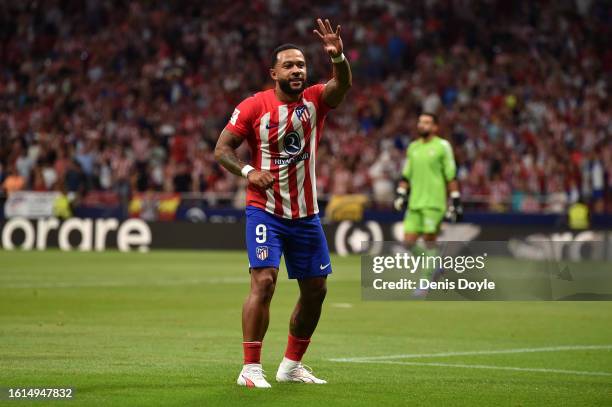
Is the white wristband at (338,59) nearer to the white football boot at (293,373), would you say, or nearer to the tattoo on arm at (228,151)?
the tattoo on arm at (228,151)

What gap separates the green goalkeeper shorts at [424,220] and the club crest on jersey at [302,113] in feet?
30.3

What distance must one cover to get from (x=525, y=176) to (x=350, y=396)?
895 inches

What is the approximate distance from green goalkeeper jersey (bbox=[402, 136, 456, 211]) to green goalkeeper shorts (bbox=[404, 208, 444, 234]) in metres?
0.07

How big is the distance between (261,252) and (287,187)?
0.55 meters

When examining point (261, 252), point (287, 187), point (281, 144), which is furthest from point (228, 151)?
point (261, 252)

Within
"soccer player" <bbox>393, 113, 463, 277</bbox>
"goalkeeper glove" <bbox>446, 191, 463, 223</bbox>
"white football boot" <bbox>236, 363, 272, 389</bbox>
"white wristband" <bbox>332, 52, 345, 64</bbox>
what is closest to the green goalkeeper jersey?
"soccer player" <bbox>393, 113, 463, 277</bbox>

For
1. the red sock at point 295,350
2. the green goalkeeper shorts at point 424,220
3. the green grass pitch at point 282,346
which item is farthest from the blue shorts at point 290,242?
the green goalkeeper shorts at point 424,220

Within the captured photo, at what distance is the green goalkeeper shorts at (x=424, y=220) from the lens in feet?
61.1

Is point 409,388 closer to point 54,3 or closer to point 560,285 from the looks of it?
point 560,285

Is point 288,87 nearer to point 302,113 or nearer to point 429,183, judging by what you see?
point 302,113

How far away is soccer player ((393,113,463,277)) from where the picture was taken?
1862 cm

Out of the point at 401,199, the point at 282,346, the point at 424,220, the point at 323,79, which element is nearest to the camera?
the point at 282,346

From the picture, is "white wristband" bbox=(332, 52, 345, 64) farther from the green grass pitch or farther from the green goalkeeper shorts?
the green goalkeeper shorts

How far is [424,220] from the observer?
18688 mm
